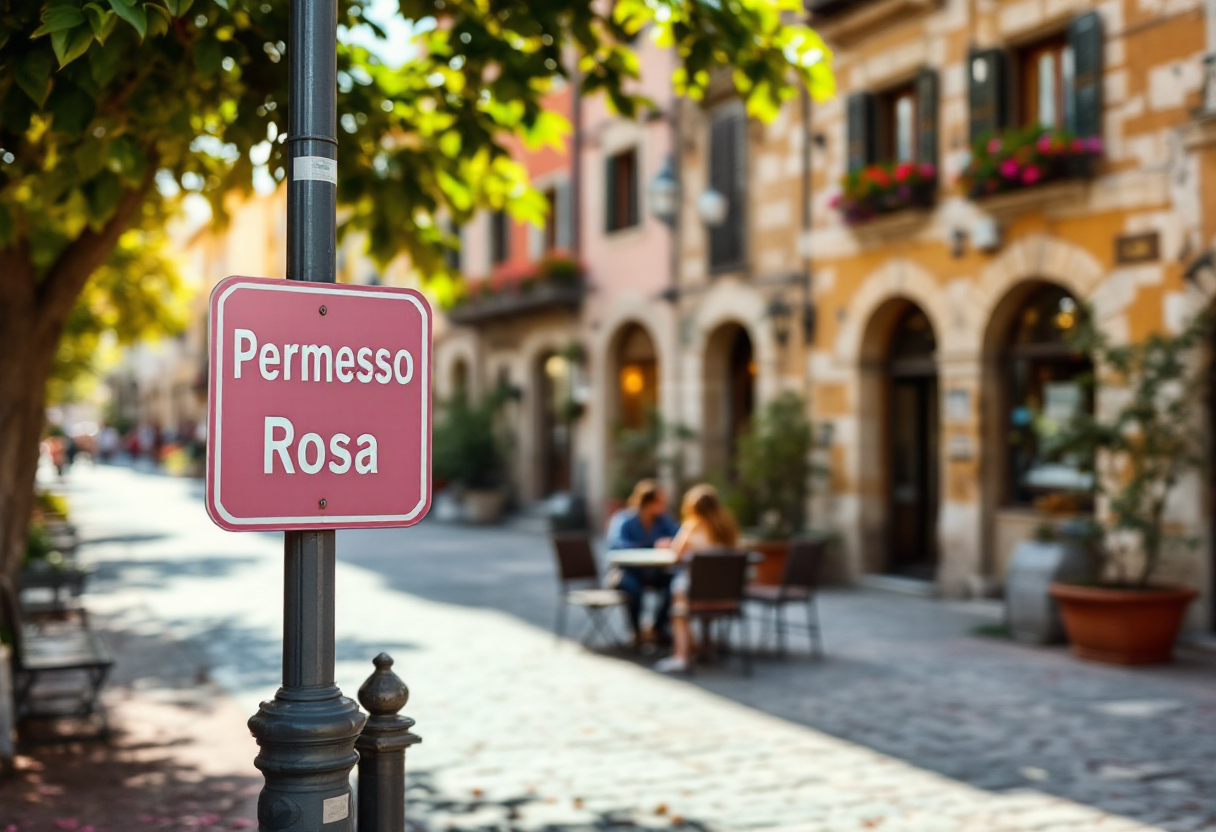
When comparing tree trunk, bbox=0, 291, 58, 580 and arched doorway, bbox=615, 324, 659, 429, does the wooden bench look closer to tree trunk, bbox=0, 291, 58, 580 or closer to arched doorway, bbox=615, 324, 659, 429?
tree trunk, bbox=0, 291, 58, 580

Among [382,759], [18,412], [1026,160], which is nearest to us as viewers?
[382,759]

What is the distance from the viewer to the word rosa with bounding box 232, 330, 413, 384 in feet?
9.04

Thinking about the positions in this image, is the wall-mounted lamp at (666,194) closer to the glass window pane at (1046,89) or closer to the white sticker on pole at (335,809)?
the glass window pane at (1046,89)

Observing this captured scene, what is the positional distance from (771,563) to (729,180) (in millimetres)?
5707

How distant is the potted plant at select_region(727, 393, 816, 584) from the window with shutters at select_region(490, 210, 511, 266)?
11.5 meters

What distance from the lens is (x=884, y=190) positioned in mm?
13320

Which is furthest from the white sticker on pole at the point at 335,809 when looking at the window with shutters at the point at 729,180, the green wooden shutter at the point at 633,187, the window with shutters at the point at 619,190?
the window with shutters at the point at 619,190

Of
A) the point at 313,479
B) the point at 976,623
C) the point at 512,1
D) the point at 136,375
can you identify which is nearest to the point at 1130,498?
the point at 976,623

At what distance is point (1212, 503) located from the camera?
33.1ft

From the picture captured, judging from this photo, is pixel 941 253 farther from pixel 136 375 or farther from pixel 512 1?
pixel 136 375

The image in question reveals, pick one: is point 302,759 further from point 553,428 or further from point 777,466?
point 553,428

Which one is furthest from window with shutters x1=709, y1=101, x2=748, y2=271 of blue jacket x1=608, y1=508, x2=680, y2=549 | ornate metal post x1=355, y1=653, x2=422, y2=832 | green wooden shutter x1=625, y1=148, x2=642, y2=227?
ornate metal post x1=355, y1=653, x2=422, y2=832

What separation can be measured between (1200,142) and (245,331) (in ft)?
30.9

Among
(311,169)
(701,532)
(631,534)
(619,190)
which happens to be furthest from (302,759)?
(619,190)
